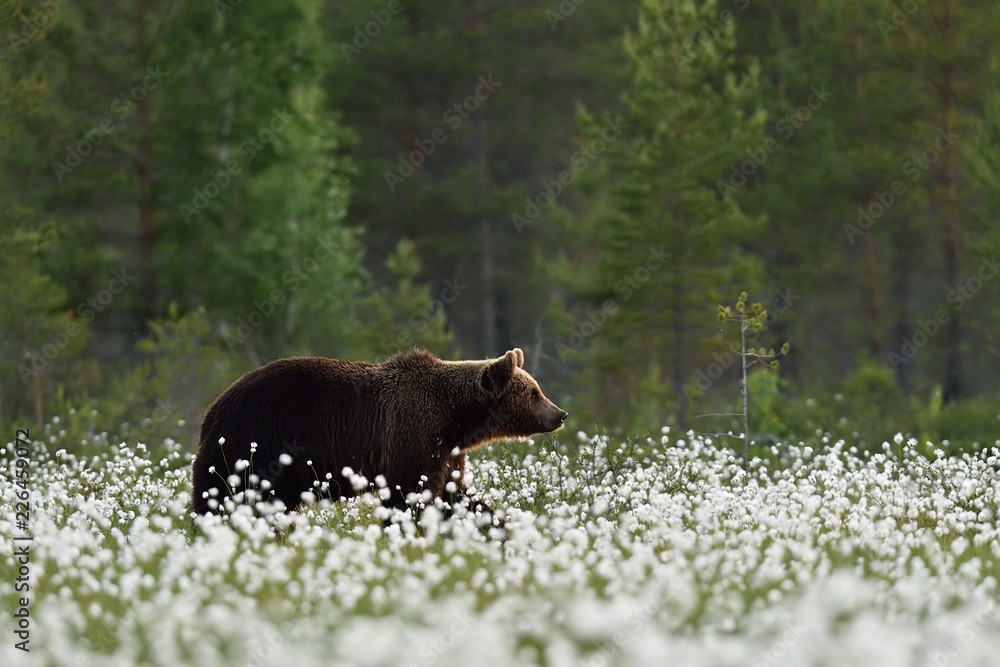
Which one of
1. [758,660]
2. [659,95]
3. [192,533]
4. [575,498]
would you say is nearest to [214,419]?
[192,533]

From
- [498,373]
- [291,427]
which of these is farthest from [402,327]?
[291,427]

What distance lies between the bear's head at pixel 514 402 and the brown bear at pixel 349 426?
0.05 ft

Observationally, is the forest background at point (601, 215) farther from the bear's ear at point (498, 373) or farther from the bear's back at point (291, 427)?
the bear's back at point (291, 427)

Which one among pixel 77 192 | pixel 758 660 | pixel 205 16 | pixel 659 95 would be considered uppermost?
pixel 205 16

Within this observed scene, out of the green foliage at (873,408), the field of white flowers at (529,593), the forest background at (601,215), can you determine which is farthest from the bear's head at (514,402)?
the green foliage at (873,408)

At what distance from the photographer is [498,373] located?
8977mm

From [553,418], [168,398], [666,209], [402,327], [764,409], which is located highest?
[666,209]

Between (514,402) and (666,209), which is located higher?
(666,209)

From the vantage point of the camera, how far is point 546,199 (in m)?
35.1

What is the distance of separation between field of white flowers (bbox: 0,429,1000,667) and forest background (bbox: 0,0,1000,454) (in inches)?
288

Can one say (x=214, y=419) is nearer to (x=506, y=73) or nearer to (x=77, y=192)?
(x=77, y=192)

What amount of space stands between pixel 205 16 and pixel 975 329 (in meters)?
18.1

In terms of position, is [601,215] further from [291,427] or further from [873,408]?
[291,427]

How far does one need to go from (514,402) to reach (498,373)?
1.21ft
